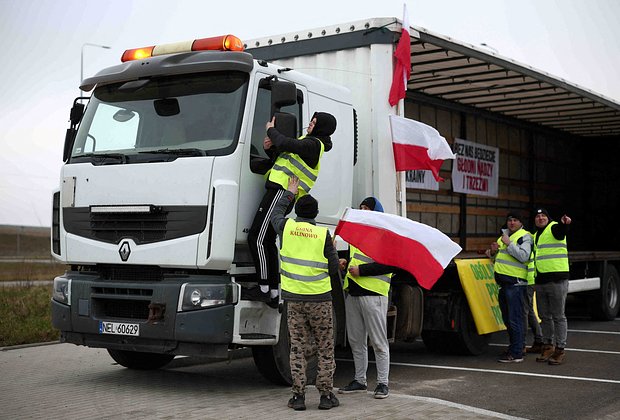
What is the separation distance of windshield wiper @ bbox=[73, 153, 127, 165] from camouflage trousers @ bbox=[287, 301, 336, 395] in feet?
→ 6.42

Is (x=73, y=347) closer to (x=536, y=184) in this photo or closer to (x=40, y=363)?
(x=40, y=363)

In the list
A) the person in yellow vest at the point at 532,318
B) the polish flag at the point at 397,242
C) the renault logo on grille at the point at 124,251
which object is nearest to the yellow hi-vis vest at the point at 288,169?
the polish flag at the point at 397,242

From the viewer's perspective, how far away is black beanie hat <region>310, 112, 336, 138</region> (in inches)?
285

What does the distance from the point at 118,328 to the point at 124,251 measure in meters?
0.66

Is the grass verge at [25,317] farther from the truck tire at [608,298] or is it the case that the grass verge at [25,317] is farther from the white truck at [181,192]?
the truck tire at [608,298]

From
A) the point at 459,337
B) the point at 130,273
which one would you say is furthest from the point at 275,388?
the point at 459,337

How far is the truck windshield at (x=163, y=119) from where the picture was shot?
688 centimetres

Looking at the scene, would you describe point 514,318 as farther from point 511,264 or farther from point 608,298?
point 608,298

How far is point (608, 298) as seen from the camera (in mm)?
13961

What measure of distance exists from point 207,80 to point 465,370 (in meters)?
4.24

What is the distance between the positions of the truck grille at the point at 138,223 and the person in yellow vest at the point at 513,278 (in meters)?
4.27

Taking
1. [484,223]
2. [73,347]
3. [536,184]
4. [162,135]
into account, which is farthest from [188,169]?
[536,184]

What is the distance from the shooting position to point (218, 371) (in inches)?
347

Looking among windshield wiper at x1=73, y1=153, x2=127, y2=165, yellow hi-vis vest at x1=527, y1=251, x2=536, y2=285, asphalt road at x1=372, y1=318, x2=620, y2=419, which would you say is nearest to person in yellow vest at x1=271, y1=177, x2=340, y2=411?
asphalt road at x1=372, y1=318, x2=620, y2=419
